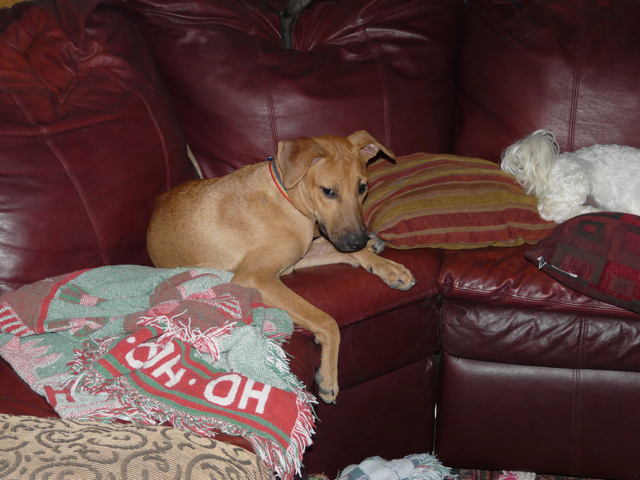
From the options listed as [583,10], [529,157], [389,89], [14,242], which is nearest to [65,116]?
[14,242]

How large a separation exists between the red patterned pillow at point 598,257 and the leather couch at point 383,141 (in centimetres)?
12

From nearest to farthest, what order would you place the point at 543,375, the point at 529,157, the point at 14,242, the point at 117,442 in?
the point at 117,442 < the point at 14,242 < the point at 543,375 < the point at 529,157

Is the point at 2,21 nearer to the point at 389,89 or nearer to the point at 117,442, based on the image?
the point at 389,89

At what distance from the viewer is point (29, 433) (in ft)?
3.66

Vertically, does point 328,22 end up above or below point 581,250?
above

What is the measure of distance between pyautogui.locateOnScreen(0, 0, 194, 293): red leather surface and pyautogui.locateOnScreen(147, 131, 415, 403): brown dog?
0.22 m

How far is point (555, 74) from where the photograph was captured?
9.81 ft

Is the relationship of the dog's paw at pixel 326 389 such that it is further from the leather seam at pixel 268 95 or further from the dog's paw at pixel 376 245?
the leather seam at pixel 268 95

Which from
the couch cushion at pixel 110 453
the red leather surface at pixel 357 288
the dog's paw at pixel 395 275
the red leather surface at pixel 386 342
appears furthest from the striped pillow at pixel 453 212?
the couch cushion at pixel 110 453

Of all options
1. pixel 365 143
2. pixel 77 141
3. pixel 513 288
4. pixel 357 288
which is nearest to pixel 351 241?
pixel 357 288

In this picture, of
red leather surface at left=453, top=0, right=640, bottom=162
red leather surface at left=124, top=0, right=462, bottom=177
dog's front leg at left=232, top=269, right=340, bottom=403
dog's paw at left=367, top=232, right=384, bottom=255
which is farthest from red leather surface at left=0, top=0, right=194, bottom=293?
red leather surface at left=453, top=0, right=640, bottom=162

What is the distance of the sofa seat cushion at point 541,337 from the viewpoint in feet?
7.55

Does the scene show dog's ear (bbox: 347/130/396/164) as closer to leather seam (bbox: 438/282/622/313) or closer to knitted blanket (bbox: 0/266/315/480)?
leather seam (bbox: 438/282/622/313)

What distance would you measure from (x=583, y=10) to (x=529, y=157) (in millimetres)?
1089
